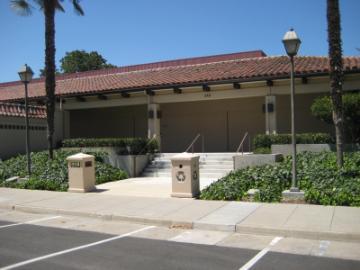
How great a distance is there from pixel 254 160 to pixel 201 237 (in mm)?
7331

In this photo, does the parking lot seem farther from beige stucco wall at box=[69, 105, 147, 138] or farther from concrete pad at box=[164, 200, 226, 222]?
beige stucco wall at box=[69, 105, 147, 138]

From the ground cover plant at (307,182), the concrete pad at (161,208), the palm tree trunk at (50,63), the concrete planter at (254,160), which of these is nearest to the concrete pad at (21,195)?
the concrete pad at (161,208)

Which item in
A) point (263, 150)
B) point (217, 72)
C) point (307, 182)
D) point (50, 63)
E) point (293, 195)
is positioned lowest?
point (293, 195)

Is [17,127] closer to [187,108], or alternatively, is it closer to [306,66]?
[187,108]

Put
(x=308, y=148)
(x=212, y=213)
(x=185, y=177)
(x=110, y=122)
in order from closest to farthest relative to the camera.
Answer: (x=212, y=213)
(x=185, y=177)
(x=308, y=148)
(x=110, y=122)

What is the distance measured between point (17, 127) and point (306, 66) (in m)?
13.7

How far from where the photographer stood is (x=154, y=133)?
2006 cm

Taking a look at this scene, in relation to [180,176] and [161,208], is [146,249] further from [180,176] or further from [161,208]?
[180,176]

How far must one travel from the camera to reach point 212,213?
9453 millimetres

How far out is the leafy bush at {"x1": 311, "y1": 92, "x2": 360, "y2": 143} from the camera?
559 inches

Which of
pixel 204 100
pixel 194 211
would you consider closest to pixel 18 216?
pixel 194 211

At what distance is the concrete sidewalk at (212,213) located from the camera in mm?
7832

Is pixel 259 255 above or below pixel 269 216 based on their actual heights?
below

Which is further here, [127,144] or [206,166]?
[127,144]
